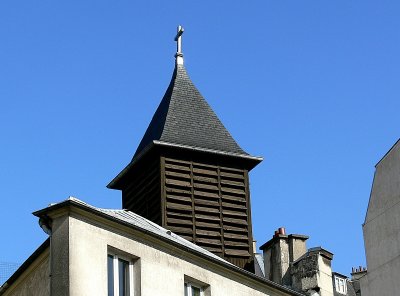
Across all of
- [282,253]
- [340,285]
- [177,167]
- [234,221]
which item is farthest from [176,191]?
[340,285]

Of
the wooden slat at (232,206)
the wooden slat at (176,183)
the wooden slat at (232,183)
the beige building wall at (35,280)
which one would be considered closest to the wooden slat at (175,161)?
the wooden slat at (176,183)

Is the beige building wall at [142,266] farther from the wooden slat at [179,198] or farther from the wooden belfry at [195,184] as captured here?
the wooden slat at [179,198]

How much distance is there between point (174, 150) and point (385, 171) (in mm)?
8061

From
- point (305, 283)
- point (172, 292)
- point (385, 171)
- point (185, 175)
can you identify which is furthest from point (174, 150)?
point (172, 292)

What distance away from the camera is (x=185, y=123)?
32938 millimetres

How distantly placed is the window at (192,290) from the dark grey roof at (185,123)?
34.8 ft

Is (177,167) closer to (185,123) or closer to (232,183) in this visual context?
(232,183)

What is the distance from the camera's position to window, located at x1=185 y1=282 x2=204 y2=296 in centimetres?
2076

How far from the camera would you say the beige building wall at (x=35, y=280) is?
64.0 feet

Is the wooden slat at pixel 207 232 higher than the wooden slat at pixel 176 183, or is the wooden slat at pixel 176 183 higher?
the wooden slat at pixel 176 183

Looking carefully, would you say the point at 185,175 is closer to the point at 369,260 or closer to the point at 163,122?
the point at 163,122

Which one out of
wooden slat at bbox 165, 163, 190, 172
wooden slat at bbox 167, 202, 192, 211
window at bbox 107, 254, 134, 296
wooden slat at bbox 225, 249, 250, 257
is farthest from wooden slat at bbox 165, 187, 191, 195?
window at bbox 107, 254, 134, 296

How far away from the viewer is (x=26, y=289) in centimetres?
2034

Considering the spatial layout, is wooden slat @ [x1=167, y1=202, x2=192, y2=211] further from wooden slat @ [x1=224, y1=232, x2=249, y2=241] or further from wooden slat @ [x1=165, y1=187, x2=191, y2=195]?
Answer: wooden slat @ [x1=224, y1=232, x2=249, y2=241]
